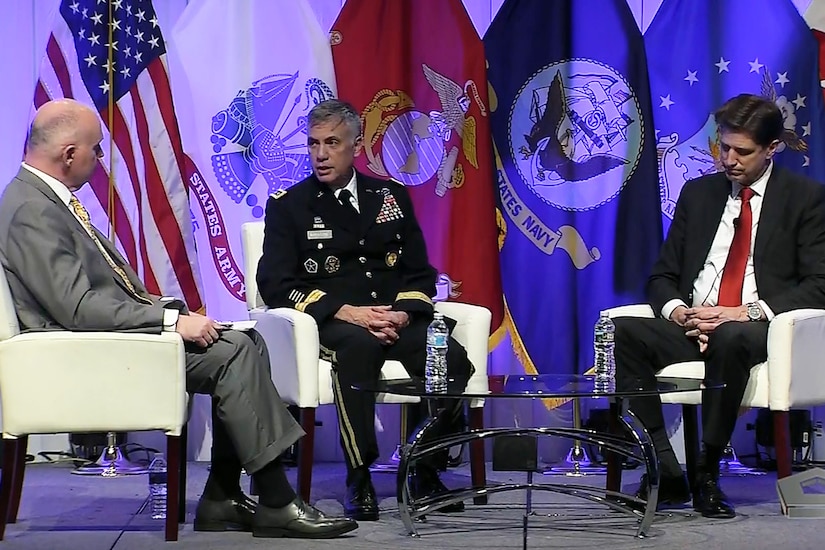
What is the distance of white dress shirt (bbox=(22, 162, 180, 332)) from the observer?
3332mm

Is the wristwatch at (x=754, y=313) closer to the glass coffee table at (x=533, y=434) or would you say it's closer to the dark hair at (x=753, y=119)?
the glass coffee table at (x=533, y=434)

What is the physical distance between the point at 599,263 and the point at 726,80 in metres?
0.87

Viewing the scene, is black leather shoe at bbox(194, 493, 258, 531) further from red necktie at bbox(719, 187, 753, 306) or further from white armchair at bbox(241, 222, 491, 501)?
red necktie at bbox(719, 187, 753, 306)

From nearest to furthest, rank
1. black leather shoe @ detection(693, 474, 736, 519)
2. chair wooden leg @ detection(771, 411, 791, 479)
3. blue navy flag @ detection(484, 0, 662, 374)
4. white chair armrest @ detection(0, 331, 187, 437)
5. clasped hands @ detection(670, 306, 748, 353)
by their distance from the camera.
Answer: white chair armrest @ detection(0, 331, 187, 437), black leather shoe @ detection(693, 474, 736, 519), chair wooden leg @ detection(771, 411, 791, 479), clasped hands @ detection(670, 306, 748, 353), blue navy flag @ detection(484, 0, 662, 374)

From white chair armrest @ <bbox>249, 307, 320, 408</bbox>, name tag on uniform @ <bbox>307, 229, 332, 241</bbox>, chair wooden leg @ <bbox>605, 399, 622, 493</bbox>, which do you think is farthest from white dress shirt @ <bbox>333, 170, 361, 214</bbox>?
chair wooden leg @ <bbox>605, 399, 622, 493</bbox>

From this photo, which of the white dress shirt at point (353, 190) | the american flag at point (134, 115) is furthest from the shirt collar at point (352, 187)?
the american flag at point (134, 115)

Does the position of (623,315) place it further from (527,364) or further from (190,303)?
(190,303)

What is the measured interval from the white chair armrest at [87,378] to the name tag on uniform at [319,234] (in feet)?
3.25

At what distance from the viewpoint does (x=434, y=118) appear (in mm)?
4824

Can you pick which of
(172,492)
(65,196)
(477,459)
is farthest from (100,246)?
Answer: (477,459)

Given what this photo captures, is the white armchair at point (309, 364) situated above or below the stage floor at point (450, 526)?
above

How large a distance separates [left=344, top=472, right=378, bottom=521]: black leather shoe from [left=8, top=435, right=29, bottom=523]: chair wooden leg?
0.95 m

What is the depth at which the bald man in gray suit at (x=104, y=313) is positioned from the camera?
10.6ft

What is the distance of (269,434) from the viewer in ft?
10.9
